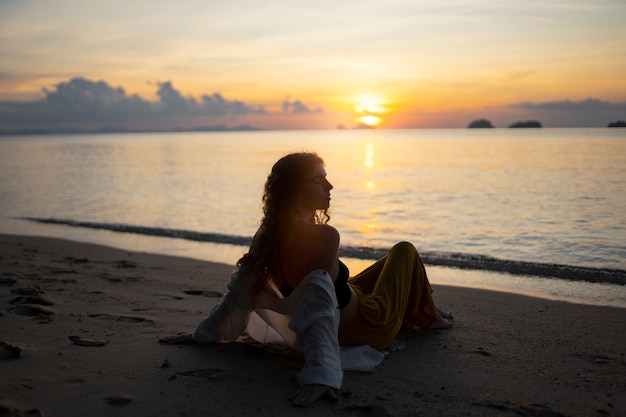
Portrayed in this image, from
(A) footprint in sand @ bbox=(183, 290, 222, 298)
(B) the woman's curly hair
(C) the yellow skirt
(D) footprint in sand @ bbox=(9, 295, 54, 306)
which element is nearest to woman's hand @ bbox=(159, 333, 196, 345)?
(B) the woman's curly hair

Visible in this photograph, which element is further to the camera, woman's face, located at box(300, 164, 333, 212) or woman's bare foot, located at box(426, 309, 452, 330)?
woman's bare foot, located at box(426, 309, 452, 330)

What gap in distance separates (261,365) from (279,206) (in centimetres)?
131

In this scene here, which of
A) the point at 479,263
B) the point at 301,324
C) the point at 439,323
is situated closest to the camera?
the point at 301,324

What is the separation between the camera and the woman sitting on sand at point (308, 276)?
4.02 meters

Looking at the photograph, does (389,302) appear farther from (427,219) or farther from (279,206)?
(427,219)

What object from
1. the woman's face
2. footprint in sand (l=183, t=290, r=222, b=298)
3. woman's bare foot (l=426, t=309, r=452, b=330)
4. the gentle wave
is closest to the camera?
the woman's face

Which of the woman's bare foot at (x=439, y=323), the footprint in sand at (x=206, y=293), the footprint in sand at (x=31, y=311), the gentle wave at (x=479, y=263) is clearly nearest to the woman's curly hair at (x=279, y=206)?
the woman's bare foot at (x=439, y=323)

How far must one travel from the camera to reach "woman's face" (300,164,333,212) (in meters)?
4.17

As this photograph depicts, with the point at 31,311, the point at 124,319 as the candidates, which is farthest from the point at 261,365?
the point at 31,311

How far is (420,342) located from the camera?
5223 millimetres

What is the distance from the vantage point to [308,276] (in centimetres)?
410

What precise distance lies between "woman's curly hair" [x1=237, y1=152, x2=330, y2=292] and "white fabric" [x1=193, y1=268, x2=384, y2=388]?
218 mm

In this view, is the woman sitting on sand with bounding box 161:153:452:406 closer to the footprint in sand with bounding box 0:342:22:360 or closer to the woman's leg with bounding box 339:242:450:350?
the woman's leg with bounding box 339:242:450:350

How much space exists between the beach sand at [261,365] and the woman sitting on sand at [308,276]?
213 millimetres
